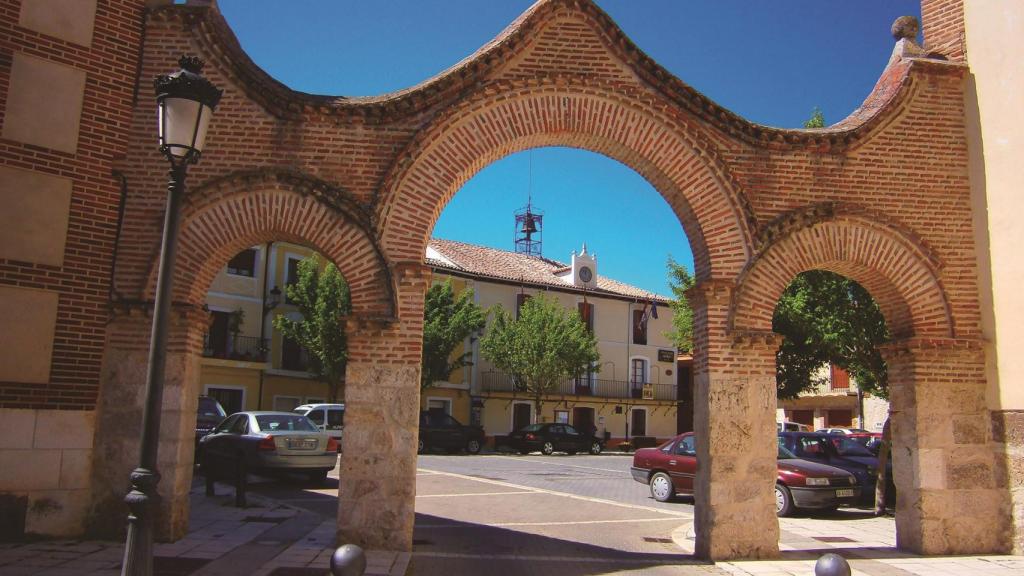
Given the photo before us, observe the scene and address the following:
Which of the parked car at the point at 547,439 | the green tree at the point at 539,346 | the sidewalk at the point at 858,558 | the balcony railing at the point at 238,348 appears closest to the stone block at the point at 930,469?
the sidewalk at the point at 858,558

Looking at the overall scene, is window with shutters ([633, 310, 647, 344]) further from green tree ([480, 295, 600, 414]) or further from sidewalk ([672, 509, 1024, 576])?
sidewalk ([672, 509, 1024, 576])

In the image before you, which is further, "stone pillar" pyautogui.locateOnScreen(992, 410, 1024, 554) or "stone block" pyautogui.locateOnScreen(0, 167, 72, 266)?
"stone pillar" pyautogui.locateOnScreen(992, 410, 1024, 554)

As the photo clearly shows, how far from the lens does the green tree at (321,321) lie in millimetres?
28000

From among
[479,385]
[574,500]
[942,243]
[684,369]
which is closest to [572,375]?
[479,385]

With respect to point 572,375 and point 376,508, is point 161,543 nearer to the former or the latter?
point 376,508

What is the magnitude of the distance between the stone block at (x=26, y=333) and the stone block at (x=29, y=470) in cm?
77

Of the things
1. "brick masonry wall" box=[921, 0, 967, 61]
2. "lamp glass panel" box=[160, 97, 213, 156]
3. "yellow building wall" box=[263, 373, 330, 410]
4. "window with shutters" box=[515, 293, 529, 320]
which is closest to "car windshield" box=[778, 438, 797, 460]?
"brick masonry wall" box=[921, 0, 967, 61]

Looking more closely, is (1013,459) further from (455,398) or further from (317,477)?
(455,398)

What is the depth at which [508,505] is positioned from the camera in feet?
42.7

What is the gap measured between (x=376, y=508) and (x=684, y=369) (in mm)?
37145

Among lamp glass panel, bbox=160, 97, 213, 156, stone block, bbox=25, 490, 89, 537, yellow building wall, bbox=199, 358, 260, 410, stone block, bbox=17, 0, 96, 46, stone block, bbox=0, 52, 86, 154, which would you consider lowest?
stone block, bbox=25, 490, 89, 537

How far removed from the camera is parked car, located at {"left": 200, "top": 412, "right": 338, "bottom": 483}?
13.4 m

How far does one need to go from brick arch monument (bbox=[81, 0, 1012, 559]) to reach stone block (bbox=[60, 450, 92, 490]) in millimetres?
177

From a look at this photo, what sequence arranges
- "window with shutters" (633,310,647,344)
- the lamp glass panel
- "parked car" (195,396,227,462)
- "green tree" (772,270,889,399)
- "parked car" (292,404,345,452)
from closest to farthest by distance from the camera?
the lamp glass panel → "green tree" (772,270,889,399) → "parked car" (195,396,227,462) → "parked car" (292,404,345,452) → "window with shutters" (633,310,647,344)
